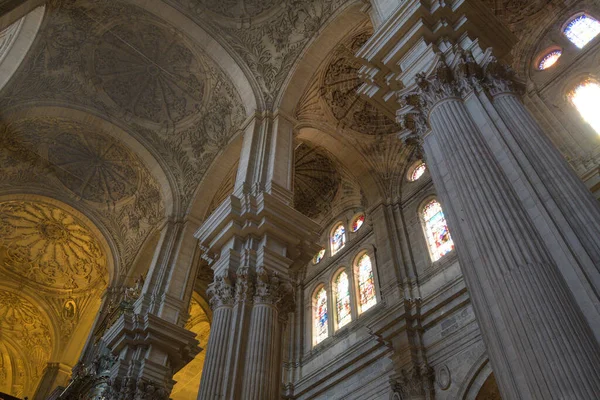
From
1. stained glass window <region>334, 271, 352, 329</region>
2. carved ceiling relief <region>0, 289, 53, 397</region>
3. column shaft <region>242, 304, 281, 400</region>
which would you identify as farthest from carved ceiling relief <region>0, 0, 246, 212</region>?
carved ceiling relief <region>0, 289, 53, 397</region>

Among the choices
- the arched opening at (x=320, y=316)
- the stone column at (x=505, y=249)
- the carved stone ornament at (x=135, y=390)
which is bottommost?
the stone column at (x=505, y=249)

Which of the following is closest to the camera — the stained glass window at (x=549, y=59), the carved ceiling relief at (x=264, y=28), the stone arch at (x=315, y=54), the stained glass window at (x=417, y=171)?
the stained glass window at (x=549, y=59)

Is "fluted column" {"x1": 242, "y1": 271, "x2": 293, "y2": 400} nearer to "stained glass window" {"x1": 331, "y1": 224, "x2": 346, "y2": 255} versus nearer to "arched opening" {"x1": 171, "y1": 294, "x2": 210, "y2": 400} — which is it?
"stained glass window" {"x1": 331, "y1": 224, "x2": 346, "y2": 255}

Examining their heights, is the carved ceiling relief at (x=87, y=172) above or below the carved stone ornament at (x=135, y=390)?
above

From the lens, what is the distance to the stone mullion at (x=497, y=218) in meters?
2.94

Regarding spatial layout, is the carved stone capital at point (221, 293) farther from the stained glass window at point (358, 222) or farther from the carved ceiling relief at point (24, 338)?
the carved ceiling relief at point (24, 338)

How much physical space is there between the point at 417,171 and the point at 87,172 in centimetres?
1036

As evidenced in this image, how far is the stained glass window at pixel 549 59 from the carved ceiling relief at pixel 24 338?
1910cm

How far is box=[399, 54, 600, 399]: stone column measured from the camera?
280 cm

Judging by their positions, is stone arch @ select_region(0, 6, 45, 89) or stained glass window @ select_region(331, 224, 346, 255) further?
stained glass window @ select_region(331, 224, 346, 255)

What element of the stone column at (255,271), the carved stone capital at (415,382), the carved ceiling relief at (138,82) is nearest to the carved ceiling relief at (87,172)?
the carved ceiling relief at (138,82)

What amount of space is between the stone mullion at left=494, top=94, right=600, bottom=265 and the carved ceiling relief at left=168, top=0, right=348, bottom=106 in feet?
23.5

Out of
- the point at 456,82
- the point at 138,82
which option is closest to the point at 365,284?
the point at 456,82

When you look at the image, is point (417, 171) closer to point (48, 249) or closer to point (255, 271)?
point (255, 271)
